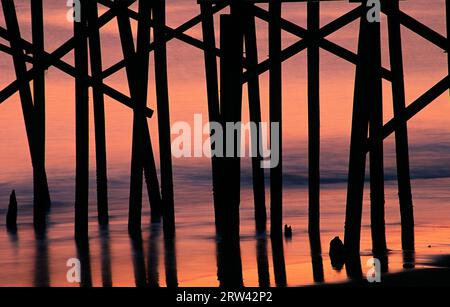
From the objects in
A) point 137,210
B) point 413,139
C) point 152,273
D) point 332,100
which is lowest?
point 152,273

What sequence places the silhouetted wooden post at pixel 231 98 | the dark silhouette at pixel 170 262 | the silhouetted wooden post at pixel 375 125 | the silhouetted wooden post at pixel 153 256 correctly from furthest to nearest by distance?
the silhouetted wooden post at pixel 153 256 < the dark silhouette at pixel 170 262 < the silhouetted wooden post at pixel 375 125 < the silhouetted wooden post at pixel 231 98

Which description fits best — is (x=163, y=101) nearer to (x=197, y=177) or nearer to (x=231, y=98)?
(x=231, y=98)

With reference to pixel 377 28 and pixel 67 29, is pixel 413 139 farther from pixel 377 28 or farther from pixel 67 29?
pixel 377 28

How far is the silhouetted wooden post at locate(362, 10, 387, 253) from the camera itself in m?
14.4

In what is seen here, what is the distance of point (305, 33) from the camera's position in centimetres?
1602

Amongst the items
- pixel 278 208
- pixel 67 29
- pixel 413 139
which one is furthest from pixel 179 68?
pixel 278 208

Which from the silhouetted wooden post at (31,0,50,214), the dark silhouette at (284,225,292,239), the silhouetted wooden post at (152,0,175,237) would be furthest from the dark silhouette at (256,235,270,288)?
the silhouetted wooden post at (31,0,50,214)

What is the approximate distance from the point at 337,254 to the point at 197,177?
40.7 feet

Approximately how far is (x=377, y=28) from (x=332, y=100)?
21441 millimetres

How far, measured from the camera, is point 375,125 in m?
15.7

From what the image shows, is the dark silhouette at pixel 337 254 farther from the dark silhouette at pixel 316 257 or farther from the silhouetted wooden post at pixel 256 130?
the silhouetted wooden post at pixel 256 130

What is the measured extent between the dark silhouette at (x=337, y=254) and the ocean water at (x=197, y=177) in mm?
225

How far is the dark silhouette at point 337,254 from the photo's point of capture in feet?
49.1

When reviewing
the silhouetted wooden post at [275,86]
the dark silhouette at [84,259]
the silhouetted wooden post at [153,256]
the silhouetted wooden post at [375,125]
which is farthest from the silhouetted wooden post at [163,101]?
the silhouetted wooden post at [375,125]
